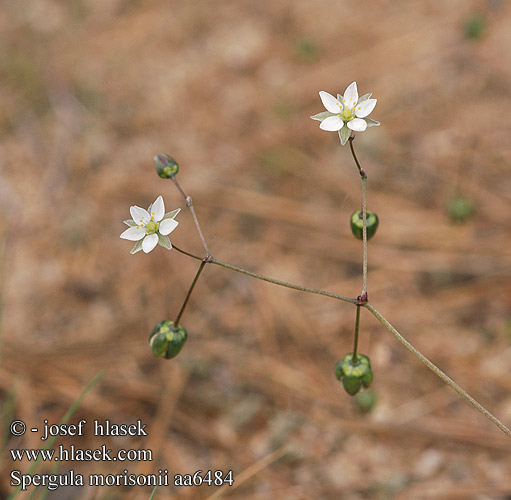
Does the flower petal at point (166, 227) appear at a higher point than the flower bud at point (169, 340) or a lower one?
higher

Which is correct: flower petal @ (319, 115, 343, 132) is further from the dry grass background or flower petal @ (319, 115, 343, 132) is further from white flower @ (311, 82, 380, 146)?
the dry grass background

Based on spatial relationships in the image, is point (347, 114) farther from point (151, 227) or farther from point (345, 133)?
point (151, 227)

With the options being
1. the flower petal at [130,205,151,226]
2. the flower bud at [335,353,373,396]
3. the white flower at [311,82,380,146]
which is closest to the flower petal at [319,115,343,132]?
the white flower at [311,82,380,146]

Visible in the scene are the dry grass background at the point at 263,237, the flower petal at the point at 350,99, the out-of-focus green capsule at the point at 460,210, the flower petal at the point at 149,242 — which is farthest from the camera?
the out-of-focus green capsule at the point at 460,210

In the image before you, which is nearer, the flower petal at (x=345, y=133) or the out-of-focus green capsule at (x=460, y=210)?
the flower petal at (x=345, y=133)

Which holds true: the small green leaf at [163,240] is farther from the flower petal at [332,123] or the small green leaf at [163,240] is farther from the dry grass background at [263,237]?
the dry grass background at [263,237]

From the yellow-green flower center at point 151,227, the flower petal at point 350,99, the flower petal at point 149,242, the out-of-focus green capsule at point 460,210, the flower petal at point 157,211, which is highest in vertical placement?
the out-of-focus green capsule at point 460,210

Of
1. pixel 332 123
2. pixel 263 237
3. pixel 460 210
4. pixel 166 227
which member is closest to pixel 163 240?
Answer: pixel 166 227

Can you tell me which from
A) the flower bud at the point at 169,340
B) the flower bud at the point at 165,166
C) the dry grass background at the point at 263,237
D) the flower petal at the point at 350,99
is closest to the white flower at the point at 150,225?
the flower bud at the point at 165,166
